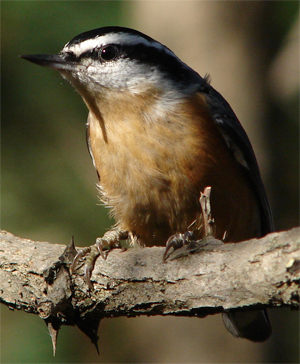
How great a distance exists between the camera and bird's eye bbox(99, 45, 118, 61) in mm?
3182

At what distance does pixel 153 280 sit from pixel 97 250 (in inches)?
24.9

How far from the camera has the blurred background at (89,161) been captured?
226 inches

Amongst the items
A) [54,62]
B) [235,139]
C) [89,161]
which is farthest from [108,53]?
[89,161]

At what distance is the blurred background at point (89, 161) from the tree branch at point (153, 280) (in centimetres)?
316

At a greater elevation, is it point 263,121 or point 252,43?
point 252,43

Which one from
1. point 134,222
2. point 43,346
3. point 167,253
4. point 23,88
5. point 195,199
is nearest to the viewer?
point 167,253

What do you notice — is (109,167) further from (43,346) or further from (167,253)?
(43,346)

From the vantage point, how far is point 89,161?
6.55 metres

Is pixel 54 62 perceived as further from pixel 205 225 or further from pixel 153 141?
pixel 205 225

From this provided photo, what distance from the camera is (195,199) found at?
9.95 feet

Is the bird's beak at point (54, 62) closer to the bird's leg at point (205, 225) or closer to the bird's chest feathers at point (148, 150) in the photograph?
the bird's chest feathers at point (148, 150)

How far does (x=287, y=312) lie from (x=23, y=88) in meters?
4.85

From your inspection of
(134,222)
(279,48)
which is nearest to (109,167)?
(134,222)

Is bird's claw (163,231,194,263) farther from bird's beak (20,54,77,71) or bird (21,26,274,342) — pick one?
bird's beak (20,54,77,71)
